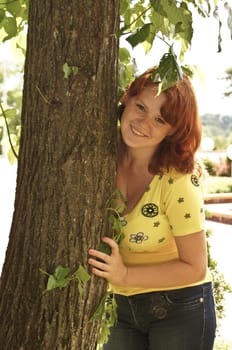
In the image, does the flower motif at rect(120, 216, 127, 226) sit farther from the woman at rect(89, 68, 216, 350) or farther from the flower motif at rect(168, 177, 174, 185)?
the flower motif at rect(168, 177, 174, 185)

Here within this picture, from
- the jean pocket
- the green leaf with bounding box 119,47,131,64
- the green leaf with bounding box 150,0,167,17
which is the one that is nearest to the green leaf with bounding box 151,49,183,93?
the green leaf with bounding box 150,0,167,17

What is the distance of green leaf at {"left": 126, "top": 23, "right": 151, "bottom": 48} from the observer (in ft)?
5.83

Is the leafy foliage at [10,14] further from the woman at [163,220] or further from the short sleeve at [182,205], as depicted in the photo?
the short sleeve at [182,205]

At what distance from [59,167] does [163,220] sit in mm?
438

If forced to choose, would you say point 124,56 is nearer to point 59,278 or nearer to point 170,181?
point 170,181

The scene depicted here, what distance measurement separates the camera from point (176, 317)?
83.0 inches

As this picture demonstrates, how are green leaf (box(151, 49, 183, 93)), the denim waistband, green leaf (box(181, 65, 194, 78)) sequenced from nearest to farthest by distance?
1. green leaf (box(151, 49, 183, 93))
2. the denim waistband
3. green leaf (box(181, 65, 194, 78))

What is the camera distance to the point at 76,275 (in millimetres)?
1726

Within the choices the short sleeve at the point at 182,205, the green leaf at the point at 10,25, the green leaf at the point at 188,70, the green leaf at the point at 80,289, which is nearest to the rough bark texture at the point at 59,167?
the green leaf at the point at 80,289

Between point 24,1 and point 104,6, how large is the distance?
1.76 ft

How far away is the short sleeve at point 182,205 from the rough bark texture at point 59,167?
0.27m

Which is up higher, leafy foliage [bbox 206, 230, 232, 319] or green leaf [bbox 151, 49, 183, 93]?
green leaf [bbox 151, 49, 183, 93]

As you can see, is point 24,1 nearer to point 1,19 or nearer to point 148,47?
point 1,19

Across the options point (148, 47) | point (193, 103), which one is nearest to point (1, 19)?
point (148, 47)
